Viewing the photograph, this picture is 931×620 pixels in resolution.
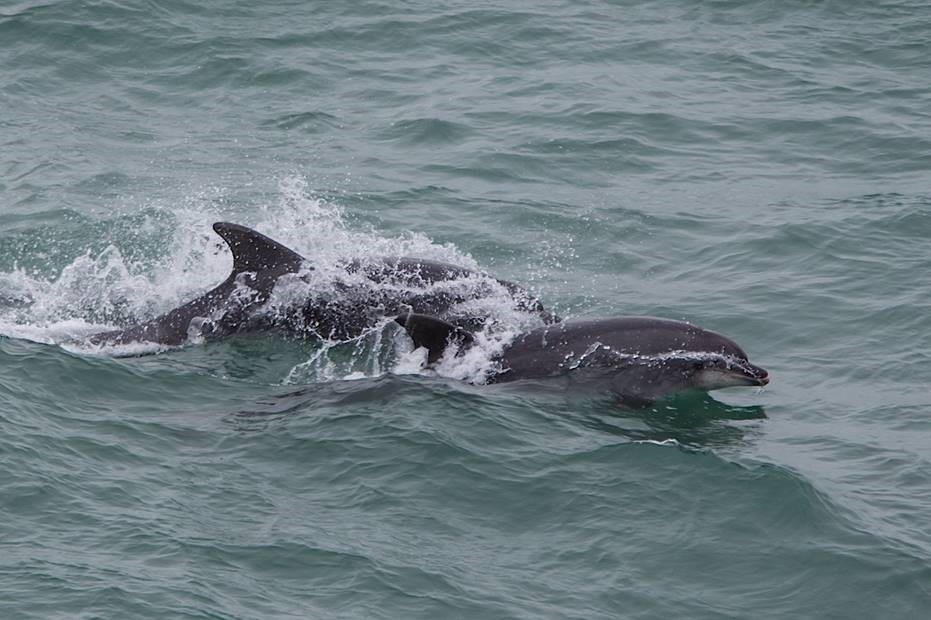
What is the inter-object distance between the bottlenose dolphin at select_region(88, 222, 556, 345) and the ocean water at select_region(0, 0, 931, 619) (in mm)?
314

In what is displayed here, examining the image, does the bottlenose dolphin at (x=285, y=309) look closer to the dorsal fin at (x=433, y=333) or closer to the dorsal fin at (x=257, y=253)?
the dorsal fin at (x=257, y=253)

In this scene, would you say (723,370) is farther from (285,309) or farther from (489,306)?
(285,309)

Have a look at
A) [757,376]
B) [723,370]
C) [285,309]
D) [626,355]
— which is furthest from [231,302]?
[757,376]

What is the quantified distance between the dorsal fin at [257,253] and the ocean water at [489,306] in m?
0.83

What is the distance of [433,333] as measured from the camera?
15555 millimetres

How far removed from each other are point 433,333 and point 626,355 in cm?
200

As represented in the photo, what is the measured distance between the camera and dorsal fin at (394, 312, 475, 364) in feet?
50.0

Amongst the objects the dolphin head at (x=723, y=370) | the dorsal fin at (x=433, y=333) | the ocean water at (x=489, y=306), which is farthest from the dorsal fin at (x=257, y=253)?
the dolphin head at (x=723, y=370)

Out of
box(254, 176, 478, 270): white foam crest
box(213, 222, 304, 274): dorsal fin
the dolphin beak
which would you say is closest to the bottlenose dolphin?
box(213, 222, 304, 274): dorsal fin

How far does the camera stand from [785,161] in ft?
80.7

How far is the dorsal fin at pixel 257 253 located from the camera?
16.7 m

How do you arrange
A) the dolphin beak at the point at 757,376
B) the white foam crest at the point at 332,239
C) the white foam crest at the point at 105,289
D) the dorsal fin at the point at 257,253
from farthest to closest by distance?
the white foam crest at the point at 332,239, the white foam crest at the point at 105,289, the dorsal fin at the point at 257,253, the dolphin beak at the point at 757,376

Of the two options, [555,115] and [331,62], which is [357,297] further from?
[331,62]

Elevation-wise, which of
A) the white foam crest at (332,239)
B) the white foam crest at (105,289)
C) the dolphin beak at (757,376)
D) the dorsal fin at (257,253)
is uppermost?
the dorsal fin at (257,253)
